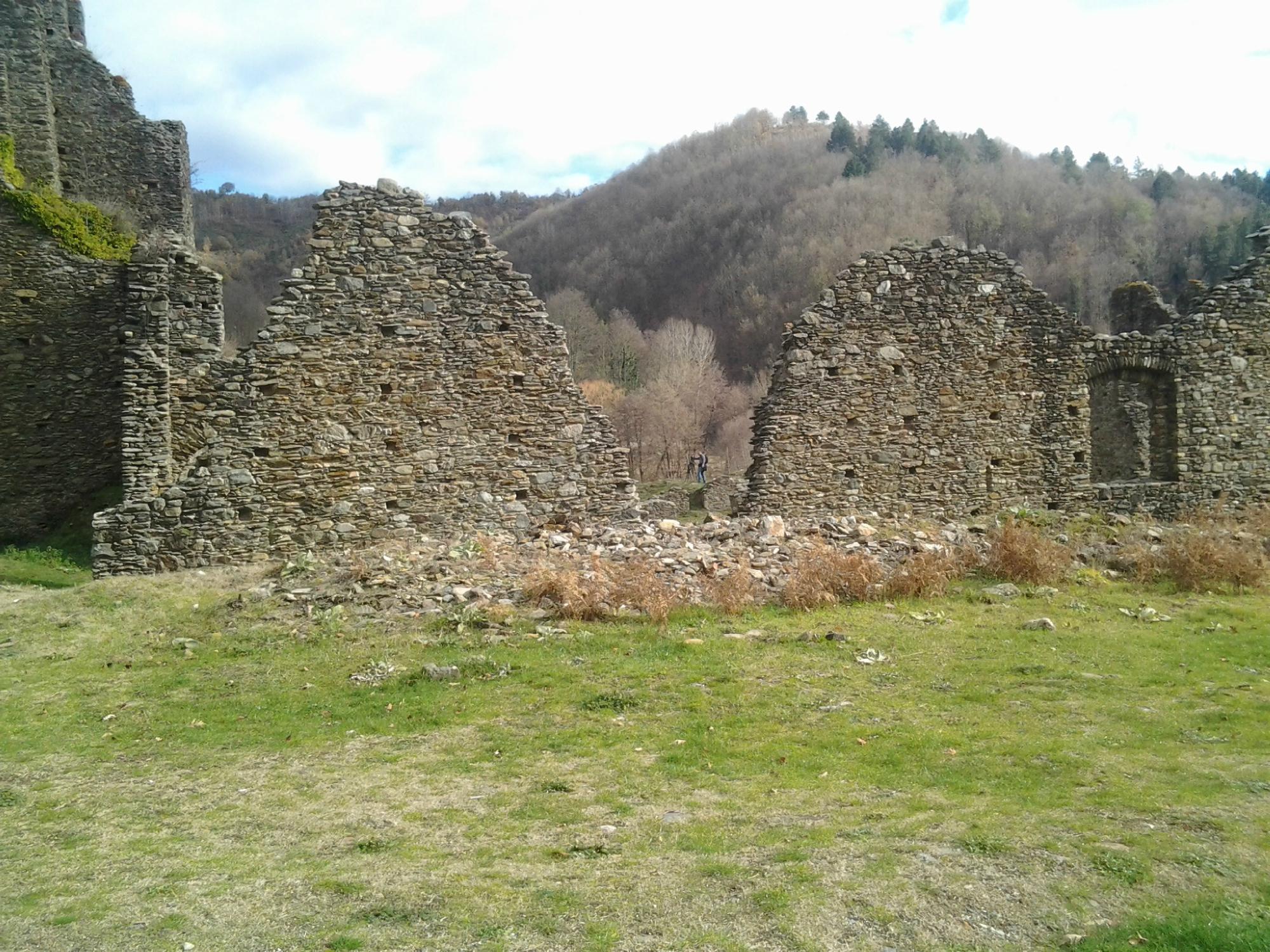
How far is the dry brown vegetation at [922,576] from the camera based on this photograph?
11.9 metres

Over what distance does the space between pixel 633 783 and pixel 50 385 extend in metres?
15.3

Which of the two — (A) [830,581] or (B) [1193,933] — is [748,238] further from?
(B) [1193,933]

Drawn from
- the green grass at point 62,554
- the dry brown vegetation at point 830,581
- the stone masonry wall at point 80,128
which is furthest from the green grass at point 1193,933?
the stone masonry wall at point 80,128

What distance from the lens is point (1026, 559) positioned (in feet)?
41.3

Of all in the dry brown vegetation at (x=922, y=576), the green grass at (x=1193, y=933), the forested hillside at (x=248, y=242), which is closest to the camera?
the green grass at (x=1193, y=933)

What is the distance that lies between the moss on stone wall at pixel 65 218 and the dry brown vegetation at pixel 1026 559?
50.5ft

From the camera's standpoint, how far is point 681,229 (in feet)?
295

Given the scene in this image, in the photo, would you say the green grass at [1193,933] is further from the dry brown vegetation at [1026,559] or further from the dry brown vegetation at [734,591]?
the dry brown vegetation at [1026,559]

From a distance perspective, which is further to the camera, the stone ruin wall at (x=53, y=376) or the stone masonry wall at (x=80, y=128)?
the stone masonry wall at (x=80, y=128)

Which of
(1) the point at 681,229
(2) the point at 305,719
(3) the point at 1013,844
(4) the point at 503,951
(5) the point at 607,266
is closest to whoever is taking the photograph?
(4) the point at 503,951

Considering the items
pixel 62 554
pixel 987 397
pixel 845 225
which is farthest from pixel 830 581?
pixel 845 225

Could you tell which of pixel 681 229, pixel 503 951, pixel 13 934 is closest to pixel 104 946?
pixel 13 934

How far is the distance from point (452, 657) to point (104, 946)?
5.08 metres

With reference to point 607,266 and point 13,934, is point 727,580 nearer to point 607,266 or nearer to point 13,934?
point 13,934
